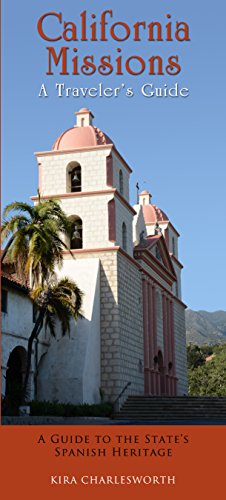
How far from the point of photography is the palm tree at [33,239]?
69.5ft

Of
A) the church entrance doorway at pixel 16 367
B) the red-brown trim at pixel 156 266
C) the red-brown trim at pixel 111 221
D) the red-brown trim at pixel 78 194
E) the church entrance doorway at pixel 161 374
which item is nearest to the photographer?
the church entrance doorway at pixel 16 367

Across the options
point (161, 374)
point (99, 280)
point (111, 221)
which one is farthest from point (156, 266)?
point (99, 280)

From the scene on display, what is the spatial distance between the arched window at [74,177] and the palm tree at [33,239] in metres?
9.39

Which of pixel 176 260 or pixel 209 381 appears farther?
pixel 209 381

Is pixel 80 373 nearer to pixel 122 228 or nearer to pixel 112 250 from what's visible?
pixel 112 250

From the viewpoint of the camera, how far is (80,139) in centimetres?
3156

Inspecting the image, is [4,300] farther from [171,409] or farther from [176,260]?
[176,260]

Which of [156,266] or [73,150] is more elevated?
[73,150]

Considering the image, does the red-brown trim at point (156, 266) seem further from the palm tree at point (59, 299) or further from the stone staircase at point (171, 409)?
the palm tree at point (59, 299)

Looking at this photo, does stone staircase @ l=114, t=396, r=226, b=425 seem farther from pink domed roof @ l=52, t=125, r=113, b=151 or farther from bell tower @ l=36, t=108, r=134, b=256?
pink domed roof @ l=52, t=125, r=113, b=151

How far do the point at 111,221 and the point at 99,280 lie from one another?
8.28 ft

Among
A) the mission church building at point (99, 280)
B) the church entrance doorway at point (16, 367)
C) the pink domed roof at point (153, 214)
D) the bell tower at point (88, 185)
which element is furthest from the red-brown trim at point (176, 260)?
the church entrance doorway at point (16, 367)

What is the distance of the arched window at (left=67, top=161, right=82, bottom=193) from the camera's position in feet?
103
